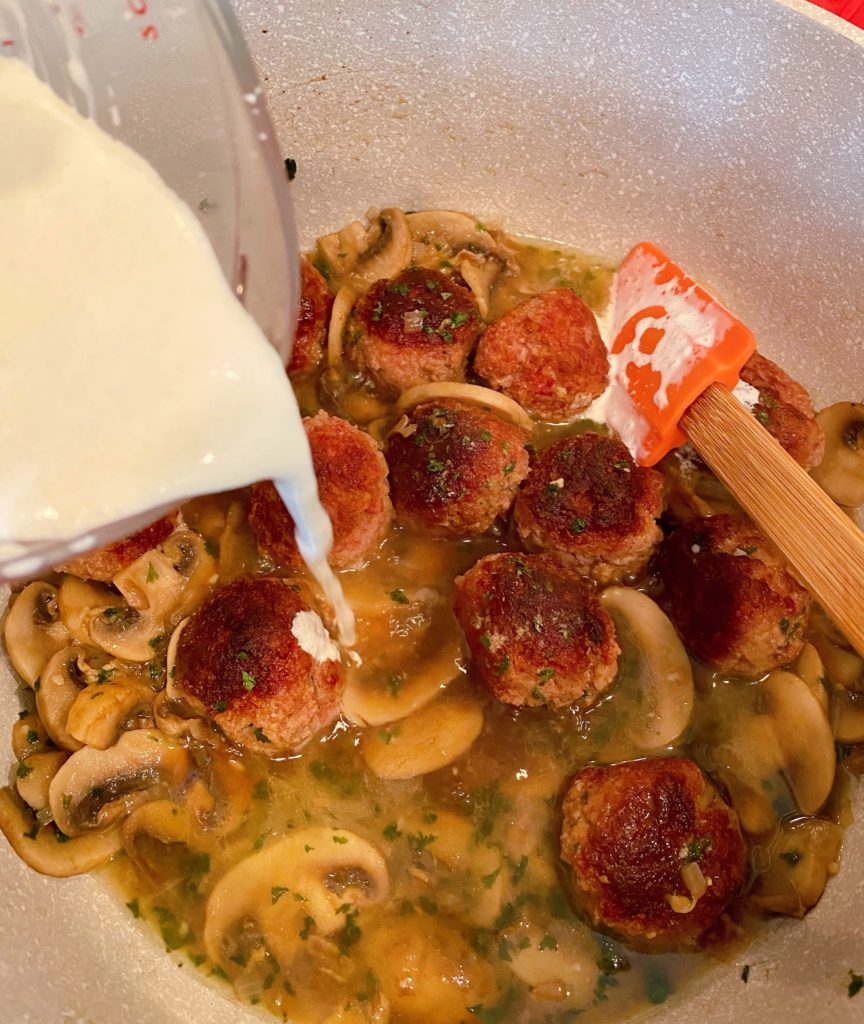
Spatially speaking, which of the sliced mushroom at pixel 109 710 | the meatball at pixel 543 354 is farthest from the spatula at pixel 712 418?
the sliced mushroom at pixel 109 710

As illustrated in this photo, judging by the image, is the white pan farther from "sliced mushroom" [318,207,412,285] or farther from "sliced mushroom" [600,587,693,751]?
"sliced mushroom" [600,587,693,751]

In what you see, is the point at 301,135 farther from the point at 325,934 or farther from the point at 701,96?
the point at 325,934

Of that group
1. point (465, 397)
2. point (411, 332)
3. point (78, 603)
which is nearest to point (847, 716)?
point (465, 397)

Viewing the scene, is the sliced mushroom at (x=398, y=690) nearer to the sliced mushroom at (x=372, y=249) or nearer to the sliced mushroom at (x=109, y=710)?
the sliced mushroom at (x=109, y=710)

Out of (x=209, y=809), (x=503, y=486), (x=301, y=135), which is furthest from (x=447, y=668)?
(x=301, y=135)

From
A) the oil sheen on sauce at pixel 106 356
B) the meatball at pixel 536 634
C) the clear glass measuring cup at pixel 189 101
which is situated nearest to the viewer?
the oil sheen on sauce at pixel 106 356

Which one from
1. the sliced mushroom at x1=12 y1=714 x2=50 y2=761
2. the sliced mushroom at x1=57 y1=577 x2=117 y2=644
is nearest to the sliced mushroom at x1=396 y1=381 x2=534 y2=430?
the sliced mushroom at x1=57 y1=577 x2=117 y2=644
